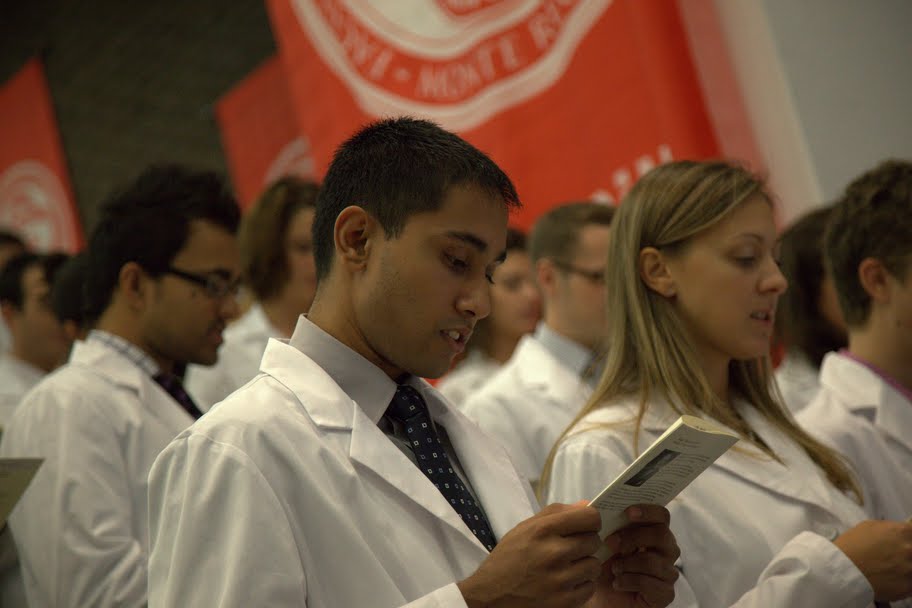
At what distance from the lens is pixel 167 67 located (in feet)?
25.0

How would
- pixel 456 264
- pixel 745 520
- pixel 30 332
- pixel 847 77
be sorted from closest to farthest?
pixel 456 264 < pixel 745 520 < pixel 30 332 < pixel 847 77

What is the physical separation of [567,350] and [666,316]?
1468 mm

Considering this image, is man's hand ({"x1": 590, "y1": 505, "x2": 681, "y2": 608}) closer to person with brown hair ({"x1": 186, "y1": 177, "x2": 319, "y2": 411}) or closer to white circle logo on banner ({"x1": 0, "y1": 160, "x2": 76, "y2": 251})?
person with brown hair ({"x1": 186, "y1": 177, "x2": 319, "y2": 411})

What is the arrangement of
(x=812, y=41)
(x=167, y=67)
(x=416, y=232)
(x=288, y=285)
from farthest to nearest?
(x=167, y=67) < (x=812, y=41) < (x=288, y=285) < (x=416, y=232)

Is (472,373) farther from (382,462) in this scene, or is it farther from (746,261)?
(382,462)

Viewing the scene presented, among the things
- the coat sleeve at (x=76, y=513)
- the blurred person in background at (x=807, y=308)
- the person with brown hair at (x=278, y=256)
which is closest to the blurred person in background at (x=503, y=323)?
the person with brown hair at (x=278, y=256)

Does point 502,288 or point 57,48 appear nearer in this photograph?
point 502,288

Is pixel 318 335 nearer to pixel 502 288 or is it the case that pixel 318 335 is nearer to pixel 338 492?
pixel 338 492

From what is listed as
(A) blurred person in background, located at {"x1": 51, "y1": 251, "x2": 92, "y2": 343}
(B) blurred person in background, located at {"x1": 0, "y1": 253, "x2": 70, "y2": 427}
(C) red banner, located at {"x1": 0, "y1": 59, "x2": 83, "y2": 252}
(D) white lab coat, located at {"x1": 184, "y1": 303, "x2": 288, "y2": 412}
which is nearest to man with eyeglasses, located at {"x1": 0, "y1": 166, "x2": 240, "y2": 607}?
(A) blurred person in background, located at {"x1": 51, "y1": 251, "x2": 92, "y2": 343}

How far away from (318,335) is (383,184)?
0.26m

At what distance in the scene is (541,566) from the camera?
1343mm

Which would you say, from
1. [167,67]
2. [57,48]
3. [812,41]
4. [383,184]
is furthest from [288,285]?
[57,48]

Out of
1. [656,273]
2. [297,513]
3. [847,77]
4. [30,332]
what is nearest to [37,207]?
[30,332]

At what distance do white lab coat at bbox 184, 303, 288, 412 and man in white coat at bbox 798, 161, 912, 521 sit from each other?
1608 millimetres
